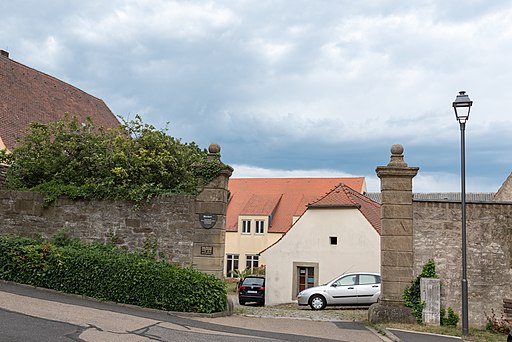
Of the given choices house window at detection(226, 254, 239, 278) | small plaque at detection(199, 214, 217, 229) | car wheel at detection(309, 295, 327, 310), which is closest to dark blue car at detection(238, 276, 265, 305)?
car wheel at detection(309, 295, 327, 310)

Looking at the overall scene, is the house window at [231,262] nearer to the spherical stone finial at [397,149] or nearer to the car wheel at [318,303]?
the car wheel at [318,303]

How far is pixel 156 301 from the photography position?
11414 millimetres

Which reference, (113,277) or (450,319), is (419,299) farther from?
(113,277)

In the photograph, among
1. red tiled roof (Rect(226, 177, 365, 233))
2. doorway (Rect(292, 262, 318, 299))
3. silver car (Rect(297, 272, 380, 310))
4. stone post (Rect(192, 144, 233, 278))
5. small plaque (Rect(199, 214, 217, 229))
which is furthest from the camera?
red tiled roof (Rect(226, 177, 365, 233))

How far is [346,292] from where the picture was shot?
716 inches

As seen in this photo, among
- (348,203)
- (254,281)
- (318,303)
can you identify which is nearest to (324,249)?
(348,203)

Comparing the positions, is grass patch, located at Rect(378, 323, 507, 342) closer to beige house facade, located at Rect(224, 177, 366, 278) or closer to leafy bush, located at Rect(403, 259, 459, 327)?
leafy bush, located at Rect(403, 259, 459, 327)

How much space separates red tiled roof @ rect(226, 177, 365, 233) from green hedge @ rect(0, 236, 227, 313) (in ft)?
103

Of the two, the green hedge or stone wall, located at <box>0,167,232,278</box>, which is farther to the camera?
stone wall, located at <box>0,167,232,278</box>

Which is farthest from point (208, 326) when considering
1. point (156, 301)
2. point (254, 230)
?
point (254, 230)

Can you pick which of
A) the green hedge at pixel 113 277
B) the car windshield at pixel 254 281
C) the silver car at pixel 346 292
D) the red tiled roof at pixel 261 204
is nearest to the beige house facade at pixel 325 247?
the car windshield at pixel 254 281

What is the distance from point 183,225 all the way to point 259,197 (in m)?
33.8

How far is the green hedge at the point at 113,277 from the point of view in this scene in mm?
11469

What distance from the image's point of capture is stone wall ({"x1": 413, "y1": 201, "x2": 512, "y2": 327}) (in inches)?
463
